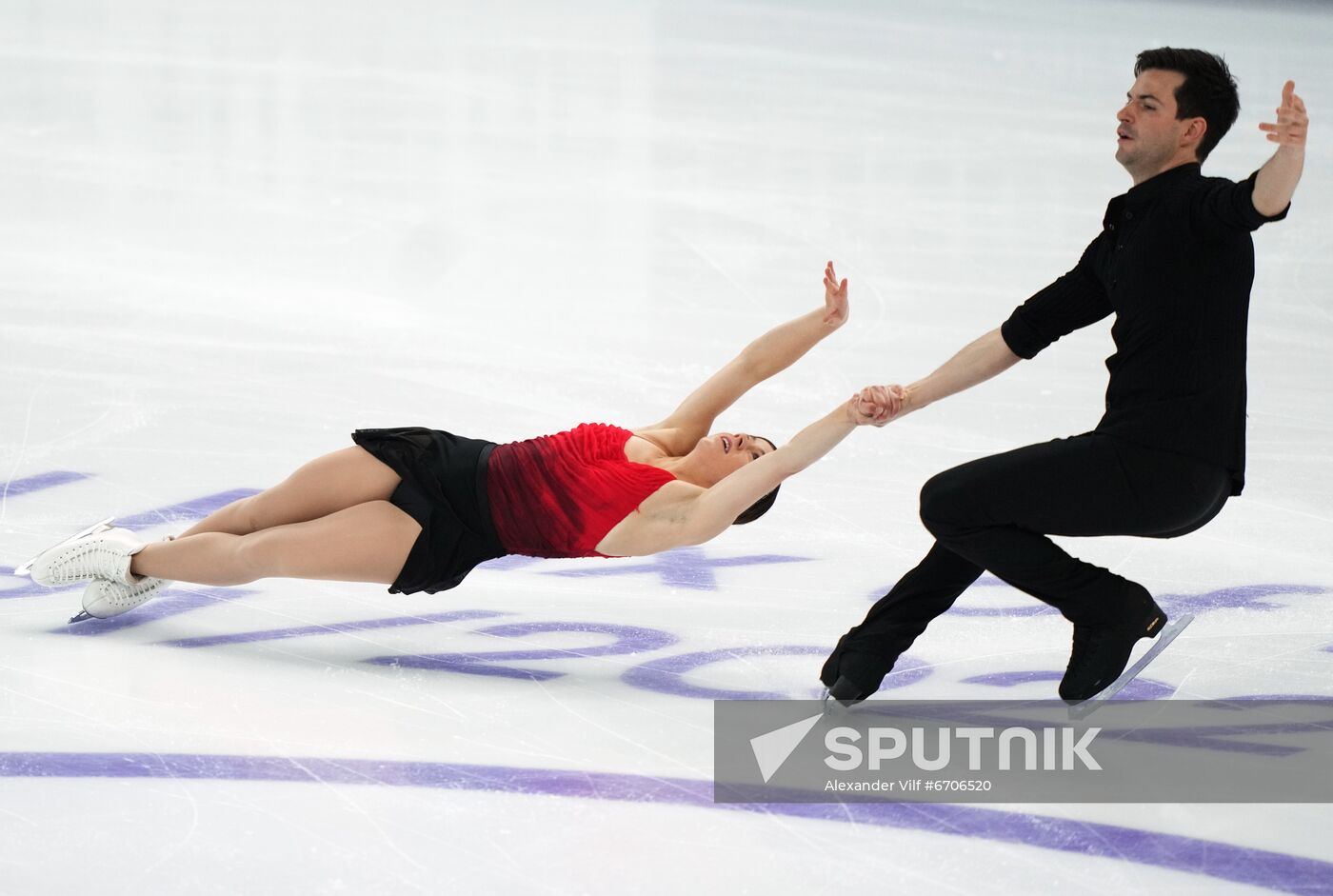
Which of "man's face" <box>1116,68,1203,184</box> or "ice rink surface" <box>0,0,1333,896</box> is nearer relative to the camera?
"ice rink surface" <box>0,0,1333,896</box>

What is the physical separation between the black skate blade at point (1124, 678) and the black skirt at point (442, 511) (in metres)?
1.45

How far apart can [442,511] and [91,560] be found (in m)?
0.96

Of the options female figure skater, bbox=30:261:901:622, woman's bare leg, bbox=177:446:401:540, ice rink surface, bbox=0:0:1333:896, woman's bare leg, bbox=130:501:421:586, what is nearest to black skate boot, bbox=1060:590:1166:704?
ice rink surface, bbox=0:0:1333:896

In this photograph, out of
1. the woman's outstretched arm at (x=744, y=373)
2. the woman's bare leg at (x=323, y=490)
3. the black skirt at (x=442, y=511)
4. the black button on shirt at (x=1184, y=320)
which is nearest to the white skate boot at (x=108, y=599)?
the woman's bare leg at (x=323, y=490)

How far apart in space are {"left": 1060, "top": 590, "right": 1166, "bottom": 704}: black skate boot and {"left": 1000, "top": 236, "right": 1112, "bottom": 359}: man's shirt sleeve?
66 cm

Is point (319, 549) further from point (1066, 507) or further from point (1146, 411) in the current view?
point (1146, 411)

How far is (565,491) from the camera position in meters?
4.18

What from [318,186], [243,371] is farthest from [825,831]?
[318,186]

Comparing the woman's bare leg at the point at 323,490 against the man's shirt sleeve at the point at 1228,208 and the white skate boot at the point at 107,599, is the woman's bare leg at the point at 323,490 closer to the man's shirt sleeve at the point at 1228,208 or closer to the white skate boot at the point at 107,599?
the white skate boot at the point at 107,599

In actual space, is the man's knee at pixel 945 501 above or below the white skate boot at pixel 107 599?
above

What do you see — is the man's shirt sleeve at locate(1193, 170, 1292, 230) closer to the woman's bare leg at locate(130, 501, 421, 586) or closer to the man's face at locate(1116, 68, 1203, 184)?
the man's face at locate(1116, 68, 1203, 184)

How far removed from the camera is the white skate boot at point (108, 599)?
4.36 m

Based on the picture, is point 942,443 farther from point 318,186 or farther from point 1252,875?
point 318,186

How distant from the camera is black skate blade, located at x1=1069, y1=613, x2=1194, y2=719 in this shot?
391 cm
